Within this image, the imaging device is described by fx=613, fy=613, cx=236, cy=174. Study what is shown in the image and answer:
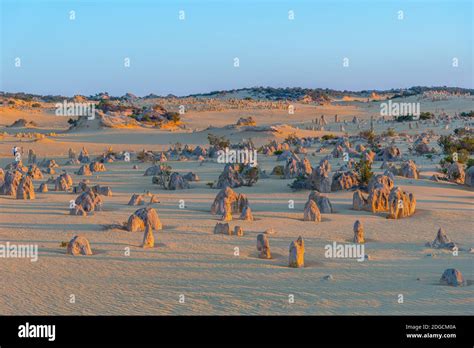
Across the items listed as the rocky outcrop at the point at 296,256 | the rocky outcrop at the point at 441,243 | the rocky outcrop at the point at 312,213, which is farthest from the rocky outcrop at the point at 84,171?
the rocky outcrop at the point at 441,243

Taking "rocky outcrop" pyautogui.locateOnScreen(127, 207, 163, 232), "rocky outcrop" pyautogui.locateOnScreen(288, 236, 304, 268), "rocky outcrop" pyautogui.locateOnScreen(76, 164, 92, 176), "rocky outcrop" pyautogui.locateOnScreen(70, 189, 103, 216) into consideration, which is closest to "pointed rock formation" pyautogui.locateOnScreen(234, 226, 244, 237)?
"rocky outcrop" pyautogui.locateOnScreen(127, 207, 163, 232)

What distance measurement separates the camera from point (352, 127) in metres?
44.9

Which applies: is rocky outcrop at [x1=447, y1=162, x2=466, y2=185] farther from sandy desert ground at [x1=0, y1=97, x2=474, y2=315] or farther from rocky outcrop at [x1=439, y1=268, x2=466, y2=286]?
rocky outcrop at [x1=439, y1=268, x2=466, y2=286]

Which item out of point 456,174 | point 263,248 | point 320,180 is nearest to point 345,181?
point 320,180

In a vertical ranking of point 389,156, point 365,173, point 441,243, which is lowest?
point 441,243

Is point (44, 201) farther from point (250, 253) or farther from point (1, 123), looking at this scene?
point (1, 123)

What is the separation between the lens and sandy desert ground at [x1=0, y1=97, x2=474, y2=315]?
7949mm

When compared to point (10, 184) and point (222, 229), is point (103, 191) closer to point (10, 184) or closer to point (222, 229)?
point (10, 184)

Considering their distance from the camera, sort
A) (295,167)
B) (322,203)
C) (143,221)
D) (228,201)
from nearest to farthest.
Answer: (143,221) < (228,201) < (322,203) < (295,167)

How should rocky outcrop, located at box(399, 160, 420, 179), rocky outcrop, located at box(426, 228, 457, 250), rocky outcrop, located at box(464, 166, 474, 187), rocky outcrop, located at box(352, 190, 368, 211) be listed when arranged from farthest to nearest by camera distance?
rocky outcrop, located at box(399, 160, 420, 179)
rocky outcrop, located at box(464, 166, 474, 187)
rocky outcrop, located at box(352, 190, 368, 211)
rocky outcrop, located at box(426, 228, 457, 250)

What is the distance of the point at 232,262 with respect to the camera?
32.7 feet

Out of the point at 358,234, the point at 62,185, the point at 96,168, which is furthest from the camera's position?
the point at 96,168

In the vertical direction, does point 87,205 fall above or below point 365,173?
below

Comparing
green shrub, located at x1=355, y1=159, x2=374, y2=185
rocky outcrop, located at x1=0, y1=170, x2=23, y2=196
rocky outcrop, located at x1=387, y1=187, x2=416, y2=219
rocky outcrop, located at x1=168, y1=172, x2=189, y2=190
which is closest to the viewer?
rocky outcrop, located at x1=387, y1=187, x2=416, y2=219
